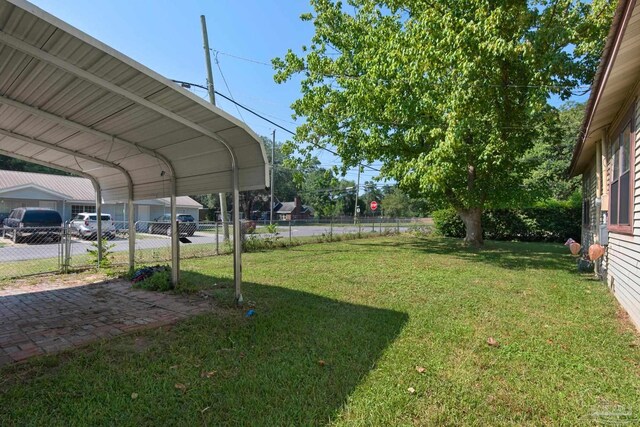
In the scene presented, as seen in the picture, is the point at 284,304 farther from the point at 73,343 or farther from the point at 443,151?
the point at 443,151

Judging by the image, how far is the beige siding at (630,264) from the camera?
457cm

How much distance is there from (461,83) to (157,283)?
27.5 feet

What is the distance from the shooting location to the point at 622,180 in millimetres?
5648

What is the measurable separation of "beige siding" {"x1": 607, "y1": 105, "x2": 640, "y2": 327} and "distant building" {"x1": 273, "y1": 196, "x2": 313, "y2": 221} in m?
57.7

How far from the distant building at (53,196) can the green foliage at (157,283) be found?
1532cm

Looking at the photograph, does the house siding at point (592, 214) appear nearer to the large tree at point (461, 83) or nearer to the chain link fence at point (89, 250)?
the large tree at point (461, 83)

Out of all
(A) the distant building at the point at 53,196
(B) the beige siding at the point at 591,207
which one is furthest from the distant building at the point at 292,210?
(B) the beige siding at the point at 591,207

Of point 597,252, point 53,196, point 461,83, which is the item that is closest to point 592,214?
point 597,252

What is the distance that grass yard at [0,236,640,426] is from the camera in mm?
2604

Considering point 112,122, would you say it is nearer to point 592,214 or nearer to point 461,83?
point 461,83

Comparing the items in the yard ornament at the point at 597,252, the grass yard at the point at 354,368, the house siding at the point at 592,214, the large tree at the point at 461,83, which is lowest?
the grass yard at the point at 354,368

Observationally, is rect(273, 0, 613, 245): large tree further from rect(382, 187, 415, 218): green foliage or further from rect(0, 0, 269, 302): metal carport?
rect(382, 187, 415, 218): green foliage

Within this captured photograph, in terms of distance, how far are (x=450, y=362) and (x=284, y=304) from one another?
8.91ft

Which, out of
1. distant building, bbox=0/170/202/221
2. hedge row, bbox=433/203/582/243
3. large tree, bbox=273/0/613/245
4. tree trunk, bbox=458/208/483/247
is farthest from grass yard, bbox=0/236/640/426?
distant building, bbox=0/170/202/221
